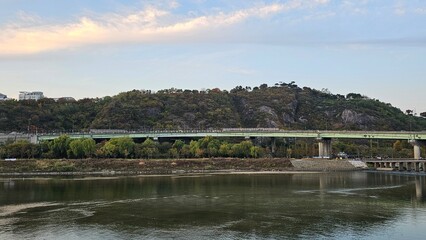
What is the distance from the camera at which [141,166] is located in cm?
9081

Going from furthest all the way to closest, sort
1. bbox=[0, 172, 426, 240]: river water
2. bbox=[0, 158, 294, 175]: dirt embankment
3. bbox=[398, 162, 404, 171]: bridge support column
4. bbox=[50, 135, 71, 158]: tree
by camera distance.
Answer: bbox=[50, 135, 71, 158]: tree
bbox=[398, 162, 404, 171]: bridge support column
bbox=[0, 158, 294, 175]: dirt embankment
bbox=[0, 172, 426, 240]: river water

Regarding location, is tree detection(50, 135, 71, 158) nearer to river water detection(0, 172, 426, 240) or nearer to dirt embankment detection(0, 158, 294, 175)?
dirt embankment detection(0, 158, 294, 175)

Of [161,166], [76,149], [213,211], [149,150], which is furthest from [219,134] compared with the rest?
[213,211]

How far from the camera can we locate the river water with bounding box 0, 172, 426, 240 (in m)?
30.8

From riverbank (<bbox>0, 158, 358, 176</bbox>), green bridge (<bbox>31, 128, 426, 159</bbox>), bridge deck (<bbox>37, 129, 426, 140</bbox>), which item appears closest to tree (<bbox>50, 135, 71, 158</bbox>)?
riverbank (<bbox>0, 158, 358, 176</bbox>)

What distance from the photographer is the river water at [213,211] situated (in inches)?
1211

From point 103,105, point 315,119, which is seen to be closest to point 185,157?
point 103,105

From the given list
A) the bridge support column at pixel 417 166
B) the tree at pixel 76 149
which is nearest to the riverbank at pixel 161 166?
the tree at pixel 76 149

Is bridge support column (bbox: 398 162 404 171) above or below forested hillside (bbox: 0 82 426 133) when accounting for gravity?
below

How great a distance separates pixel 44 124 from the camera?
141000 mm

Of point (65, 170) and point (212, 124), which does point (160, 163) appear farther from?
point (212, 124)

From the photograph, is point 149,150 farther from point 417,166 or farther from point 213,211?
point 213,211

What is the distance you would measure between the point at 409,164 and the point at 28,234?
274 ft

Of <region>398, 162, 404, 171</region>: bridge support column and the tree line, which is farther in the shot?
the tree line
